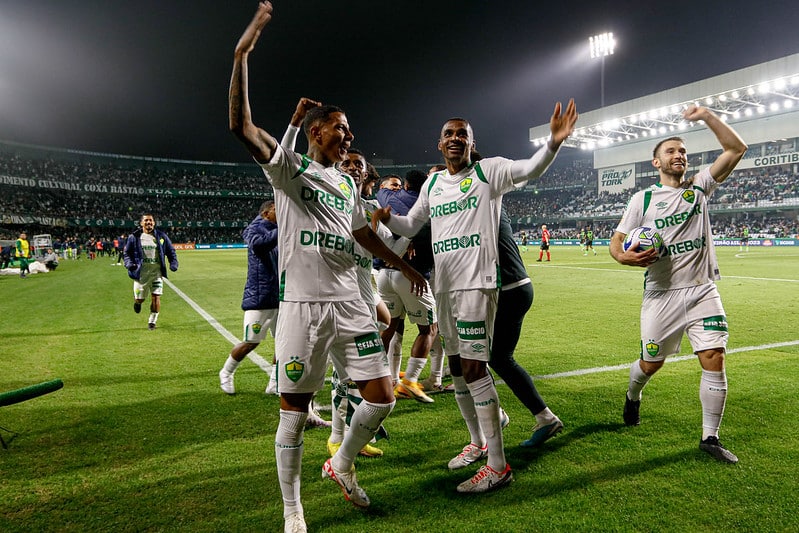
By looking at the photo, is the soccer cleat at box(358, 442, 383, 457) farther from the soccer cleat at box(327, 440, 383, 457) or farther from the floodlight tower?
the floodlight tower

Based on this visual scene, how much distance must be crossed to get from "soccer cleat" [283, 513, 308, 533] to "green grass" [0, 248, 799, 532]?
0.46ft

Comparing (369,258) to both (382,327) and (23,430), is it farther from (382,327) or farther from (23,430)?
(23,430)

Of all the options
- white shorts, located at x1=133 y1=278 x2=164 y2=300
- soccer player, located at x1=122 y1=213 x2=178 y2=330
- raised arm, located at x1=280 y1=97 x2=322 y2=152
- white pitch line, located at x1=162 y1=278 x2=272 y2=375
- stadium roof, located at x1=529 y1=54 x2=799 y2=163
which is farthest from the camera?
stadium roof, located at x1=529 y1=54 x2=799 y2=163

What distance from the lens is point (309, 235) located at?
281 cm

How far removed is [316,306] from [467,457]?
1640mm

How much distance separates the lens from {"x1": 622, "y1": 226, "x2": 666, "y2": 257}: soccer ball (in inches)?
148

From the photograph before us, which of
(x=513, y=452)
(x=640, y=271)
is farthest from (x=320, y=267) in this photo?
(x=640, y=271)

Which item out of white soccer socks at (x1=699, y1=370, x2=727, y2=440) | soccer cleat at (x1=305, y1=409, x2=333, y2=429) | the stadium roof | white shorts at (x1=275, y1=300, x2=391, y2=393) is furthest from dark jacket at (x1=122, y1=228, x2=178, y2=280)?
the stadium roof

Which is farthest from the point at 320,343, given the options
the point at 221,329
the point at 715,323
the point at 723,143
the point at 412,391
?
the point at 221,329

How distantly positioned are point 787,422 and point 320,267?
4044 millimetres

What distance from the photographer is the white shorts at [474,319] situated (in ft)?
10.8

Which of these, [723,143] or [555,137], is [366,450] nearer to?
[555,137]

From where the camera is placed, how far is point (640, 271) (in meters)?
18.0

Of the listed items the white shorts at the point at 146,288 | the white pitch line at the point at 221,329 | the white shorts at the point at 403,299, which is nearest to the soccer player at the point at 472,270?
the white shorts at the point at 403,299
